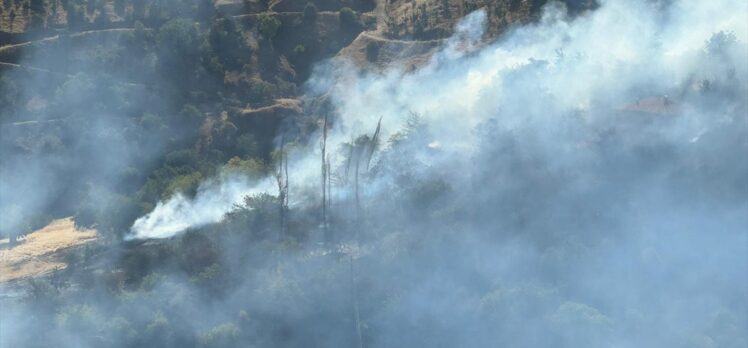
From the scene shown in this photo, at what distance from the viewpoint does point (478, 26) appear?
216 feet

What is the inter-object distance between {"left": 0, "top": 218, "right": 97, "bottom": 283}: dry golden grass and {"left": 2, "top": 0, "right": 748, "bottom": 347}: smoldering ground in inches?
101

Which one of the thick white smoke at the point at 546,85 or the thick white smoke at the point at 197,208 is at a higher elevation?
the thick white smoke at the point at 546,85

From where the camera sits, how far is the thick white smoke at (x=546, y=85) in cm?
5797

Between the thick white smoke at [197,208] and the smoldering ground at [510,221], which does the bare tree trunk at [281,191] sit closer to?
the smoldering ground at [510,221]

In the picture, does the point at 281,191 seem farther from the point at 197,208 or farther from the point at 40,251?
the point at 40,251

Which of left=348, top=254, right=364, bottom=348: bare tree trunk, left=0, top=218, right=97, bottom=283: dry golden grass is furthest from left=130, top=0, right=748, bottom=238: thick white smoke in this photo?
left=348, top=254, right=364, bottom=348: bare tree trunk

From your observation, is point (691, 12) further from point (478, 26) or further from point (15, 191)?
Answer: point (15, 191)

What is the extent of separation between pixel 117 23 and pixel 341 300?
90.6 ft

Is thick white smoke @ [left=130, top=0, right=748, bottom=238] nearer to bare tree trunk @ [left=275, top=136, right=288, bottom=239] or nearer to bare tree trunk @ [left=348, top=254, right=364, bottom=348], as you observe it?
bare tree trunk @ [left=275, top=136, right=288, bottom=239]

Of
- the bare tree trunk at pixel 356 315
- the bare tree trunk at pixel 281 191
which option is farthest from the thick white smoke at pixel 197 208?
the bare tree trunk at pixel 356 315

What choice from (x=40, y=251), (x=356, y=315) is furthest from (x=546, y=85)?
(x=40, y=251)

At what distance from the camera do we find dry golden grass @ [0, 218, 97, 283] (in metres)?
53.8

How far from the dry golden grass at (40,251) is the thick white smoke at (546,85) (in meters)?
3.92

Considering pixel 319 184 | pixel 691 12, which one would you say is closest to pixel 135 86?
pixel 319 184
